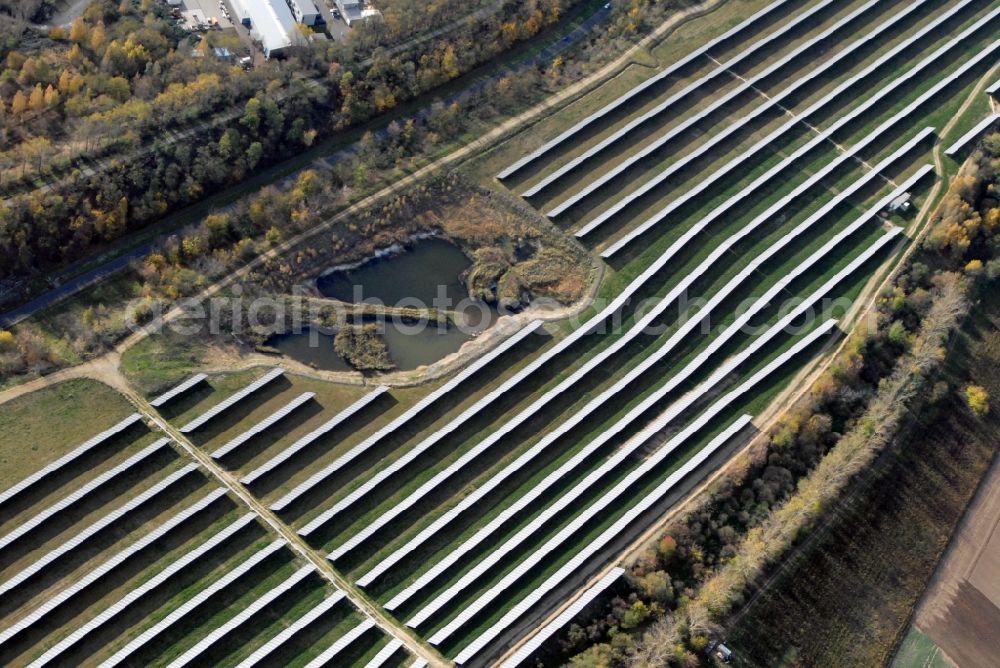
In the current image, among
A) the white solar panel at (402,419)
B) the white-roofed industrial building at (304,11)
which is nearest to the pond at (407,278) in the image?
the white solar panel at (402,419)

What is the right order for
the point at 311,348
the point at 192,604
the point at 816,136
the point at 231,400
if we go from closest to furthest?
the point at 192,604, the point at 231,400, the point at 311,348, the point at 816,136

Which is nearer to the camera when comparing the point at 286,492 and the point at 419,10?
the point at 286,492

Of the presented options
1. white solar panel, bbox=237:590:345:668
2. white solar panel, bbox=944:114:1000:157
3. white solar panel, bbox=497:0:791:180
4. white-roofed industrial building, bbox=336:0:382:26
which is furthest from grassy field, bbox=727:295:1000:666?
white-roofed industrial building, bbox=336:0:382:26

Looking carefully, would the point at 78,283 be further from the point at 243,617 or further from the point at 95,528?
the point at 243,617

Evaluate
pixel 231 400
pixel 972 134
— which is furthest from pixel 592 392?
pixel 972 134

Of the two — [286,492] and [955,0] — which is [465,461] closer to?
[286,492]

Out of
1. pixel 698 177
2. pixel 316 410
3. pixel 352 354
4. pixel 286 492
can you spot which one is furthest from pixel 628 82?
pixel 286 492
